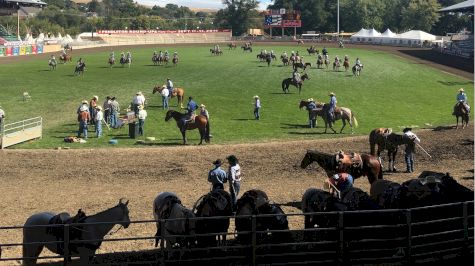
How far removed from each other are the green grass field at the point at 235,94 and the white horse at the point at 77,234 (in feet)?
46.2

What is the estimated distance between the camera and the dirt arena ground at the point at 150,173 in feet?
52.6

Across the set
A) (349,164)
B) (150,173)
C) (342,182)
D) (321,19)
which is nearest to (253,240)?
(342,182)

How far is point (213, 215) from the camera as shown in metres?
11.4

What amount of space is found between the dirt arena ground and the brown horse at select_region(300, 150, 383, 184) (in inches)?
64.2

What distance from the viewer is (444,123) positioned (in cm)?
2898

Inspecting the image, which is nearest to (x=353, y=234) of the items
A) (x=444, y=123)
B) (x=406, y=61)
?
(x=444, y=123)

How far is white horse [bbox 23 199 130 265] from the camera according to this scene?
10.2 m

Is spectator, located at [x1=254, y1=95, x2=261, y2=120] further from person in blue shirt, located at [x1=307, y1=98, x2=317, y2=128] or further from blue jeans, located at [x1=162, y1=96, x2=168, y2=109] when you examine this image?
blue jeans, located at [x1=162, y1=96, x2=168, y2=109]

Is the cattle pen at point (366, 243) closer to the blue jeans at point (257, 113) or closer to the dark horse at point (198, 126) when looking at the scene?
the dark horse at point (198, 126)

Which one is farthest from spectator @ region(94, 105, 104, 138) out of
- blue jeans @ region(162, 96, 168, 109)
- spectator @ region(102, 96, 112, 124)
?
blue jeans @ region(162, 96, 168, 109)

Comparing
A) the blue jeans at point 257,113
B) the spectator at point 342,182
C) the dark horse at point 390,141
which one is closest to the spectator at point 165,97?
the blue jeans at point 257,113

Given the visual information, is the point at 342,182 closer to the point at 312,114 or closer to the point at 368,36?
the point at 312,114

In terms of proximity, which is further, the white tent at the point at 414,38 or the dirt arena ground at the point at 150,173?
the white tent at the point at 414,38

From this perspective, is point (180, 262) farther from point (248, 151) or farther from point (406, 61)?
point (406, 61)
